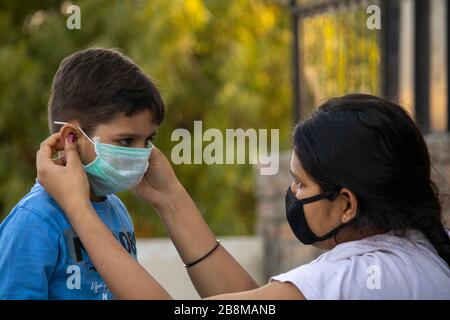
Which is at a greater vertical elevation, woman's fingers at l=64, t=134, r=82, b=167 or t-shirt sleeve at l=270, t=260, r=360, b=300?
woman's fingers at l=64, t=134, r=82, b=167

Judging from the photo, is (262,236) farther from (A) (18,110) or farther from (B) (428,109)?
(A) (18,110)

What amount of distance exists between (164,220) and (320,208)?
67 cm

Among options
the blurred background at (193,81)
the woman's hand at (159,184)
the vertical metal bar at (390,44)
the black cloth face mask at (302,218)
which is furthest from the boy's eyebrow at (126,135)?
the blurred background at (193,81)

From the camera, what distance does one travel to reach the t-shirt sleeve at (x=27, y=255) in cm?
233

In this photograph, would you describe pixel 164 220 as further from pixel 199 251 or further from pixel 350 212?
pixel 350 212

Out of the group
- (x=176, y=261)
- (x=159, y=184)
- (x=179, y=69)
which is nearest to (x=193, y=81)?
(x=179, y=69)

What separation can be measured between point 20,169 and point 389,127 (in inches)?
372

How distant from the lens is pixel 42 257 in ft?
7.79

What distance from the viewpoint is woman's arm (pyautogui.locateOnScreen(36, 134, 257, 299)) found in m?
2.24

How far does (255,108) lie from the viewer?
10836 millimetres

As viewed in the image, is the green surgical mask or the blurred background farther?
the blurred background

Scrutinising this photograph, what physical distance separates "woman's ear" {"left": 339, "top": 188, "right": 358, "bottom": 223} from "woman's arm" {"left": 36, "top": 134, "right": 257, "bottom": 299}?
49 centimetres

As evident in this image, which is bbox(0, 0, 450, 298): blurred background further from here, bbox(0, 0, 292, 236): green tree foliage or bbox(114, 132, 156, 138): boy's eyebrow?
bbox(114, 132, 156, 138): boy's eyebrow

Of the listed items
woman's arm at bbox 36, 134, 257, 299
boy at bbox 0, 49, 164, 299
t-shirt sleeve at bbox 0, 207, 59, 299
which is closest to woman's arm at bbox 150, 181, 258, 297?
woman's arm at bbox 36, 134, 257, 299
